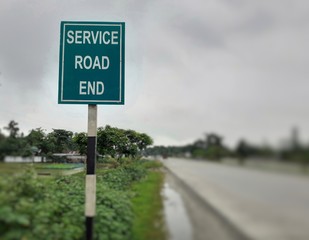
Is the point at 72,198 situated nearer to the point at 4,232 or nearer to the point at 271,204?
the point at 4,232

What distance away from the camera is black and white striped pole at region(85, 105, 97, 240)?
3.47 m

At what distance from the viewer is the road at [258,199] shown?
60.4 inches

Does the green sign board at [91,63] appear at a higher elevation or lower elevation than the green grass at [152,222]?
higher

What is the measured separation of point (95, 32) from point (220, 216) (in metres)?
2.23

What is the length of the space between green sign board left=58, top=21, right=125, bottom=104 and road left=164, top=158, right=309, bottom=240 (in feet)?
5.65

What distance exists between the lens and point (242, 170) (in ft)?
5.70

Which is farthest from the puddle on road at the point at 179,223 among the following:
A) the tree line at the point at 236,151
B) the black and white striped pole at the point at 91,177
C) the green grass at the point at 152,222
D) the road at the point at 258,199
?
the black and white striped pole at the point at 91,177

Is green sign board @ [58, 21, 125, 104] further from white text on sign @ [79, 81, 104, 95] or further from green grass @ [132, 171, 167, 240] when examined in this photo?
green grass @ [132, 171, 167, 240]

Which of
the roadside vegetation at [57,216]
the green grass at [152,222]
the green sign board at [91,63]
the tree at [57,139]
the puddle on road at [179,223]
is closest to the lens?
the puddle on road at [179,223]

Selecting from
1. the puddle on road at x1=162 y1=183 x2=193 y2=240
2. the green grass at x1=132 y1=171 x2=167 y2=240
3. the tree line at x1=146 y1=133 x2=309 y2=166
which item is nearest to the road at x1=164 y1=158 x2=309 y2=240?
the tree line at x1=146 y1=133 x2=309 y2=166

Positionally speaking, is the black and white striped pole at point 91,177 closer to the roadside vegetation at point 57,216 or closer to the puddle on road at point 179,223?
the roadside vegetation at point 57,216

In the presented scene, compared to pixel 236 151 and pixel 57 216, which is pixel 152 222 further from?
pixel 236 151

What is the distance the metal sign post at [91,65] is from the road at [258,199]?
1.72m

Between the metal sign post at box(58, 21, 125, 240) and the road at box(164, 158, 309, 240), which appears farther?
the metal sign post at box(58, 21, 125, 240)
